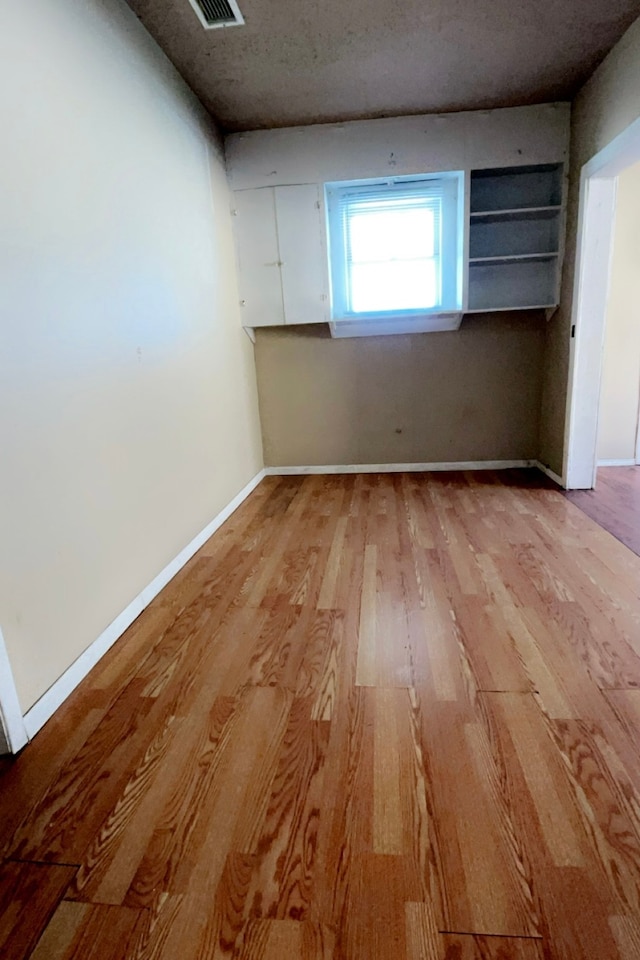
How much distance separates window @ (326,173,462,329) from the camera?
3.60 meters

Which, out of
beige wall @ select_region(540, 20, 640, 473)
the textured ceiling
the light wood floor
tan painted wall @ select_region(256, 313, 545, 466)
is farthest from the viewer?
tan painted wall @ select_region(256, 313, 545, 466)

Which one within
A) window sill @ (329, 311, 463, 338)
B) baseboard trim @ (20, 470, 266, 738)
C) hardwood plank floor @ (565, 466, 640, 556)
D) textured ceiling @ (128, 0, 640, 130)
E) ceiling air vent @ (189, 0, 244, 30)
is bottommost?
hardwood plank floor @ (565, 466, 640, 556)

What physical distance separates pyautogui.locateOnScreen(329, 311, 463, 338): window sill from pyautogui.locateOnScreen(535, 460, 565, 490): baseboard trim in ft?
4.47

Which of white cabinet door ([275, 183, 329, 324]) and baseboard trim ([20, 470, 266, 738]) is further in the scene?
white cabinet door ([275, 183, 329, 324])

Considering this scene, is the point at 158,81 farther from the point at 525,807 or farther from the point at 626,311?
the point at 626,311

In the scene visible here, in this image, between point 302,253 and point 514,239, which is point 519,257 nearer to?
point 514,239

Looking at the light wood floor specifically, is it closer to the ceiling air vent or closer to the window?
the window

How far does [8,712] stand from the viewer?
134 cm

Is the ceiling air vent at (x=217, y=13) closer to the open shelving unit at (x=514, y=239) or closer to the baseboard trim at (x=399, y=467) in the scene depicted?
the open shelving unit at (x=514, y=239)

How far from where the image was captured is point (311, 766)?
1.25 meters

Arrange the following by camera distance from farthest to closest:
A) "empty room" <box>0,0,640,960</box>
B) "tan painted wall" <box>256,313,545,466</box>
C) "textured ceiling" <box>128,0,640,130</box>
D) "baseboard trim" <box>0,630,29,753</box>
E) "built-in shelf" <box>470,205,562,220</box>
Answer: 1. "tan painted wall" <box>256,313,545,466</box>
2. "built-in shelf" <box>470,205,562,220</box>
3. "textured ceiling" <box>128,0,640,130</box>
4. "baseboard trim" <box>0,630,29,753</box>
5. "empty room" <box>0,0,640,960</box>

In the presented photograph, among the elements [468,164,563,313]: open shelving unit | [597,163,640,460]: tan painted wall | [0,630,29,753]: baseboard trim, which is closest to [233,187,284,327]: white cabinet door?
[468,164,563,313]: open shelving unit

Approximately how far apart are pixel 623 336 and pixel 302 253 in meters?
2.69

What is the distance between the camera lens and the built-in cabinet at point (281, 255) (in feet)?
11.7
